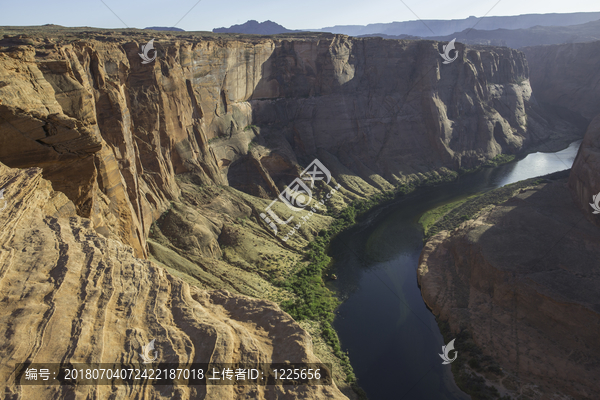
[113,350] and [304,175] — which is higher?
[304,175]

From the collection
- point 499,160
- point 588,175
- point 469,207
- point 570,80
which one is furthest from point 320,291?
point 570,80

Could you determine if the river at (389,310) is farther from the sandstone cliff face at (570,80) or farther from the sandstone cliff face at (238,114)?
the sandstone cliff face at (570,80)

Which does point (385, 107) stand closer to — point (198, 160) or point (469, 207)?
point (469, 207)

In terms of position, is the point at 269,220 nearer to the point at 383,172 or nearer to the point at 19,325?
the point at 383,172

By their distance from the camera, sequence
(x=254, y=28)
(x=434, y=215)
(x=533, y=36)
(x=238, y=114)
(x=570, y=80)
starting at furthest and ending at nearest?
(x=254, y=28), (x=533, y=36), (x=570, y=80), (x=434, y=215), (x=238, y=114)

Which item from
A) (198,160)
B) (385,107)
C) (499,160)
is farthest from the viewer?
(499,160)

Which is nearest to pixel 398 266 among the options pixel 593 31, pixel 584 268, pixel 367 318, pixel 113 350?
pixel 367 318

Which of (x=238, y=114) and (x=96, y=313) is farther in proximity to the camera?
(x=238, y=114)
